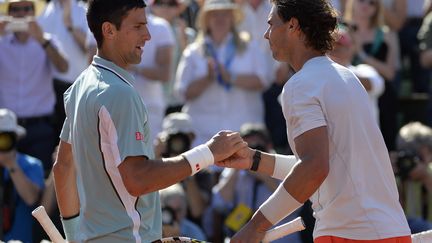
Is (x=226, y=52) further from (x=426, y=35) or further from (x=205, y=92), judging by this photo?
(x=426, y=35)

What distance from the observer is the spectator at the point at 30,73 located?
1041cm

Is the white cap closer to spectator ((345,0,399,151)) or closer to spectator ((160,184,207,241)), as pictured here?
spectator ((160,184,207,241))

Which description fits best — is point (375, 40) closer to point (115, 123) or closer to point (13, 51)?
point (13, 51)

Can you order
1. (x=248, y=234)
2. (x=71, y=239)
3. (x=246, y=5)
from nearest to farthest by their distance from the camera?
(x=248, y=234) < (x=71, y=239) < (x=246, y=5)

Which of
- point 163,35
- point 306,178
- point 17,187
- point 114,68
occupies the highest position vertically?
point 114,68

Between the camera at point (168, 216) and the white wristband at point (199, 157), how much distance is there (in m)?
3.62

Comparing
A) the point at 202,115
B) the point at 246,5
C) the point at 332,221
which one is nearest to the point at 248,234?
the point at 332,221

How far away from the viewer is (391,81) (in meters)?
11.3

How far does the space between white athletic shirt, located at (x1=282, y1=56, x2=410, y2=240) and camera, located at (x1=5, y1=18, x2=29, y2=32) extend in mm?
5644

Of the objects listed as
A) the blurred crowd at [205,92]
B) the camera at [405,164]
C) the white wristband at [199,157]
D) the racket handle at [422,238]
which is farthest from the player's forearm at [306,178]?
the camera at [405,164]

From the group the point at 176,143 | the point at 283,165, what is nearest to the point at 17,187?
the point at 176,143

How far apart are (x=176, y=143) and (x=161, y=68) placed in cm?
108

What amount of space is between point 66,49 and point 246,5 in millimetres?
2104

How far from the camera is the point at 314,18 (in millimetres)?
5188
